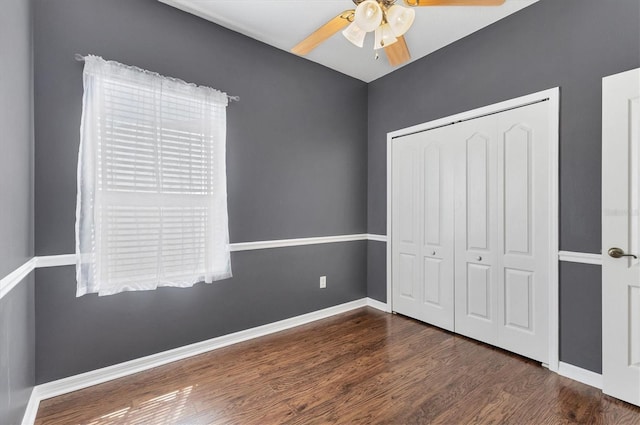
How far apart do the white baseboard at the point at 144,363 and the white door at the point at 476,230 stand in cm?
148

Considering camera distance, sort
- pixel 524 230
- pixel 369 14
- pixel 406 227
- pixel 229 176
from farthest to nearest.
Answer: pixel 406 227 → pixel 229 176 → pixel 524 230 → pixel 369 14

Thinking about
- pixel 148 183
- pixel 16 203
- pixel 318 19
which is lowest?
pixel 16 203

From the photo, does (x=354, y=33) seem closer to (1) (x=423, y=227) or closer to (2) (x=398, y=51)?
(2) (x=398, y=51)

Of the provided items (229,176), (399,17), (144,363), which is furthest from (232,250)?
(399,17)

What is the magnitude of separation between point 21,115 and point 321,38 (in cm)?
179

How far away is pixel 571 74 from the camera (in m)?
2.12

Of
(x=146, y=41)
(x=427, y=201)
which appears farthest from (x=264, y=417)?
(x=146, y=41)

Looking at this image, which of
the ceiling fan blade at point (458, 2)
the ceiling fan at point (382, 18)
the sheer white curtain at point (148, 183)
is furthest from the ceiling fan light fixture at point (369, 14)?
the sheer white curtain at point (148, 183)

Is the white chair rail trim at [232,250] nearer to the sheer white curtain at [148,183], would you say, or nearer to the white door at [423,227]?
the sheer white curtain at [148,183]

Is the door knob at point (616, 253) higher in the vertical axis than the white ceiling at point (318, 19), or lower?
lower

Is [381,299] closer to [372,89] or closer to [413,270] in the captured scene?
[413,270]

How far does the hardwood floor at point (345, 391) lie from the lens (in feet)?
5.57

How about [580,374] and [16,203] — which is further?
[580,374]

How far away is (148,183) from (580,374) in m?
3.34
